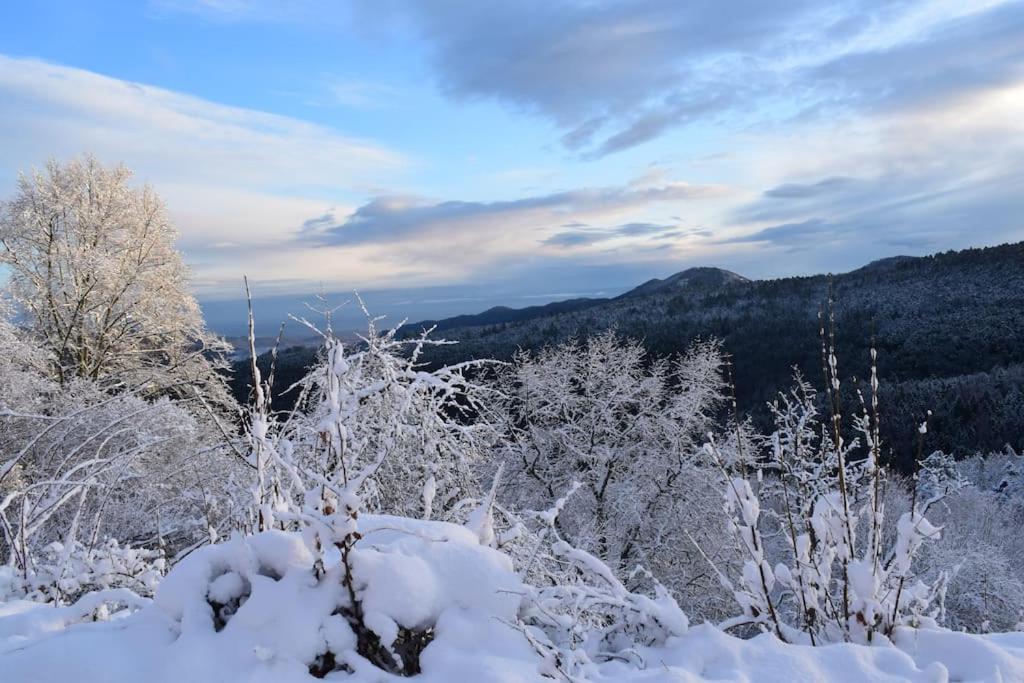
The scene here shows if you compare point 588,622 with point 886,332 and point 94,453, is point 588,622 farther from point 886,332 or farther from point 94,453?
point 886,332

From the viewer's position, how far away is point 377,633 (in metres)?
1.90

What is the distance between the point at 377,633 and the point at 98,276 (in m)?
15.9

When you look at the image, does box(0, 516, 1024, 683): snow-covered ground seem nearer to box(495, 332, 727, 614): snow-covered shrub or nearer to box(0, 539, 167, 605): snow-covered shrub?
box(0, 539, 167, 605): snow-covered shrub

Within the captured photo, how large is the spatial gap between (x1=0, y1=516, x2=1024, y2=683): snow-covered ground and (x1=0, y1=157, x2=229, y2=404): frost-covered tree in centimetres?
1360

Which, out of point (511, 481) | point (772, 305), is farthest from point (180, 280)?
point (772, 305)

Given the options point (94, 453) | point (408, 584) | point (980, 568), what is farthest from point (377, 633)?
point (980, 568)

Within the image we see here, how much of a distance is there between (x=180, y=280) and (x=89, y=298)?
7.19 ft

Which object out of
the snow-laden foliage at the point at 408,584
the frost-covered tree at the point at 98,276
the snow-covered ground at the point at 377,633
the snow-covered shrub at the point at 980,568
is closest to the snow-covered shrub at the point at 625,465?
the snow-covered shrub at the point at 980,568

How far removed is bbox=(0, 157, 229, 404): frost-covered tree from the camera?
14.5 m

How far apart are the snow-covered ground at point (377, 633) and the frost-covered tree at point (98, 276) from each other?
13602mm

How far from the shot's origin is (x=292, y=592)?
1923 mm

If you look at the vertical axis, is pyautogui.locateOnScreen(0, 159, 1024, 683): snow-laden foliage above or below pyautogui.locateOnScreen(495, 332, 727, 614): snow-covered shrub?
above

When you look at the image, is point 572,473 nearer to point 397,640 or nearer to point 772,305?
point 397,640

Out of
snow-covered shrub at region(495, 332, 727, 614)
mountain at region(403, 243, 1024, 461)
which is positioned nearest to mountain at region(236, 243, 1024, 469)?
mountain at region(403, 243, 1024, 461)
